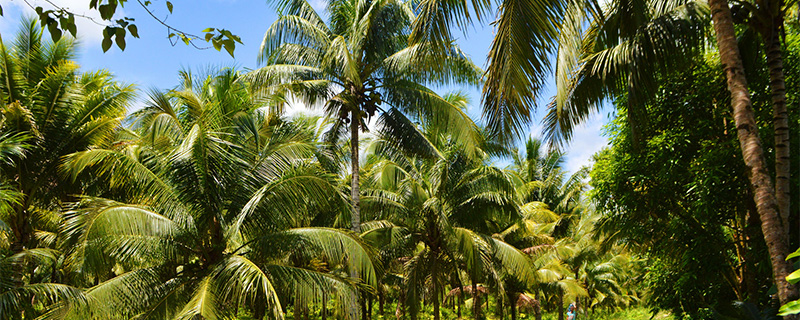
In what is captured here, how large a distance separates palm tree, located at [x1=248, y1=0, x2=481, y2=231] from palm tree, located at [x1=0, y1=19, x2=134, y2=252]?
3527 millimetres

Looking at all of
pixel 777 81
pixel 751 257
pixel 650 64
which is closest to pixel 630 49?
pixel 650 64

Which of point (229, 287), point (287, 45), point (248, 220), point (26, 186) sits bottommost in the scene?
point (229, 287)

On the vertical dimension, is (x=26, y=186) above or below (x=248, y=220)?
above

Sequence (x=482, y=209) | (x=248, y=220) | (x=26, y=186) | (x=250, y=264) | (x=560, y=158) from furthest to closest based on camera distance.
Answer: (x=560, y=158) → (x=482, y=209) → (x=26, y=186) → (x=248, y=220) → (x=250, y=264)

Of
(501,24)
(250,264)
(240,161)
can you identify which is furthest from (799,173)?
(240,161)

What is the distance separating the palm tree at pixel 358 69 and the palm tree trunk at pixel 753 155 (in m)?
7.73

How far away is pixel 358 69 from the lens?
13.1m

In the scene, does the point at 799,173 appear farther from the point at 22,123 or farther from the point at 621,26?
the point at 22,123

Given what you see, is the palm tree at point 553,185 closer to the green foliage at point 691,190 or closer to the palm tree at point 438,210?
the palm tree at point 438,210

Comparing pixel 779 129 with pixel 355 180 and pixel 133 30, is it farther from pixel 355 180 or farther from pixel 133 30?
pixel 355 180

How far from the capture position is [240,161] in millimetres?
9344

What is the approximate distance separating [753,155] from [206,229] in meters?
7.88

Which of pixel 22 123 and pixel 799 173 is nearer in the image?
pixel 799 173

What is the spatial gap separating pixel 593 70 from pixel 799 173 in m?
3.13
